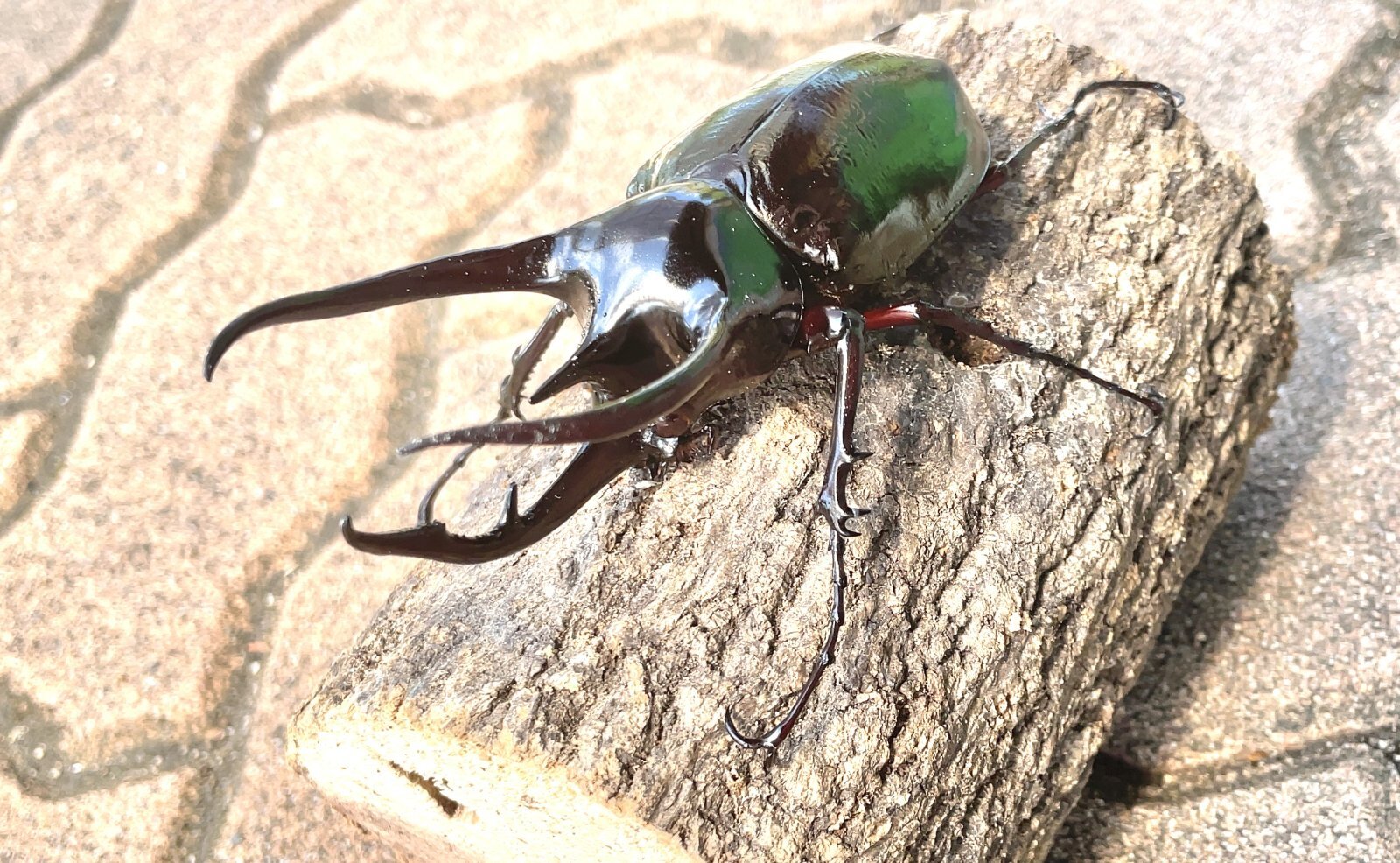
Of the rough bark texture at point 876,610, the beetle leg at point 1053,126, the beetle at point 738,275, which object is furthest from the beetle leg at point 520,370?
the beetle leg at point 1053,126

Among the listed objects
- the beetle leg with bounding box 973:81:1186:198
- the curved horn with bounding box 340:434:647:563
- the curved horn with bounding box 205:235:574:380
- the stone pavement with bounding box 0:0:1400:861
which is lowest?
the stone pavement with bounding box 0:0:1400:861

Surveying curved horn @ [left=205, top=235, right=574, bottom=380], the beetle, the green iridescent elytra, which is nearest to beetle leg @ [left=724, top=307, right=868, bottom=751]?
the beetle

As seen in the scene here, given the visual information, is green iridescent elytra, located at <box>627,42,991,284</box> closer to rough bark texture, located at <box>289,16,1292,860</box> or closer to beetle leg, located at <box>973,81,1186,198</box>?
beetle leg, located at <box>973,81,1186,198</box>

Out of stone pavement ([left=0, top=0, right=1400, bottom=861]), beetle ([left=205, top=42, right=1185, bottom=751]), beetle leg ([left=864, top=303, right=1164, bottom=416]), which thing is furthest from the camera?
stone pavement ([left=0, top=0, right=1400, bottom=861])

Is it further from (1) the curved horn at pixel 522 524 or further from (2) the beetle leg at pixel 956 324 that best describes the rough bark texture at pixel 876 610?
(1) the curved horn at pixel 522 524

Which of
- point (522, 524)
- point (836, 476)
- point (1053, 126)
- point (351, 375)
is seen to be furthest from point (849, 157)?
point (351, 375)

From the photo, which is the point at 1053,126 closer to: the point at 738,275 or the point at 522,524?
the point at 738,275

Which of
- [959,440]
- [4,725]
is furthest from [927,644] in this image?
[4,725]
